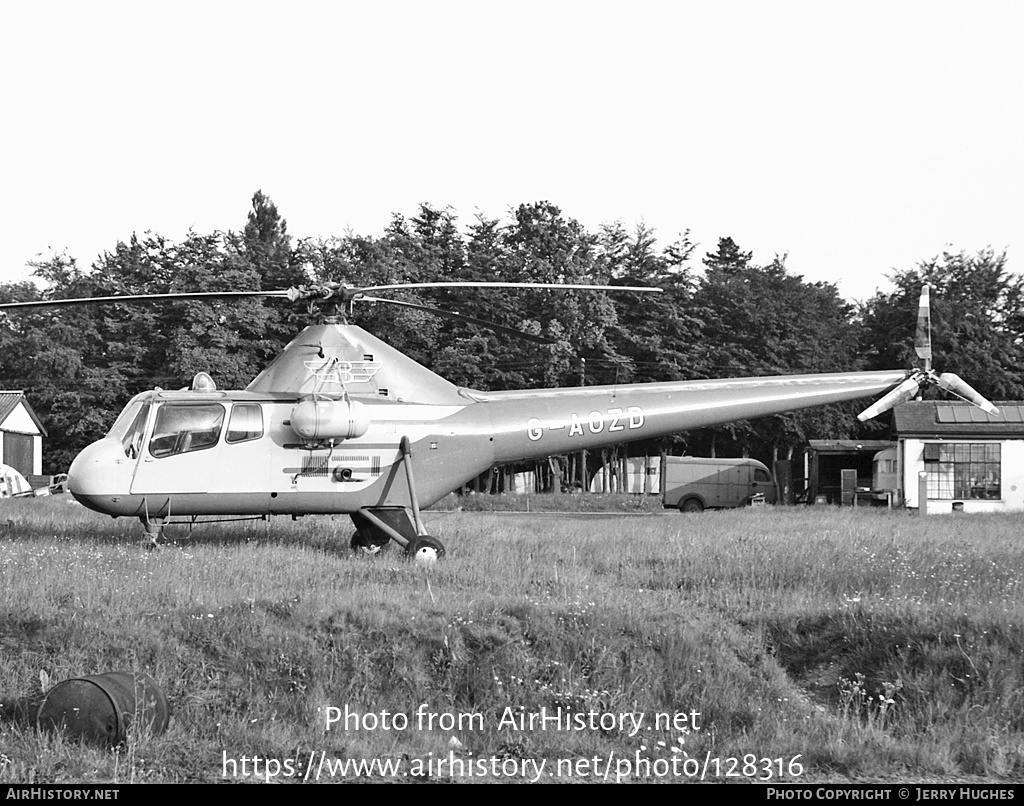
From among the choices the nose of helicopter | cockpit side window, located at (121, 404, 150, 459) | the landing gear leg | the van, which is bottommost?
the van

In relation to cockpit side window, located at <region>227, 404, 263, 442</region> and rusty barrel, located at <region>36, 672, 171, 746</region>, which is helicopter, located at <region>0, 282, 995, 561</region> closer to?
cockpit side window, located at <region>227, 404, 263, 442</region>

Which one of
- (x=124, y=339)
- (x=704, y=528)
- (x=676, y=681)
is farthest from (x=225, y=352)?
(x=676, y=681)

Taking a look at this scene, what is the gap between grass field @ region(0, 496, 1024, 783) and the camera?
9.14 metres

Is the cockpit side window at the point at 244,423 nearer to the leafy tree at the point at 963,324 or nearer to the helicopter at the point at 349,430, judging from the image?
the helicopter at the point at 349,430

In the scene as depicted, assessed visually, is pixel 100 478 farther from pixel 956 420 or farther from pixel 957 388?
pixel 956 420

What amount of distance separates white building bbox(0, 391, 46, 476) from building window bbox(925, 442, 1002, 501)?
39.5m

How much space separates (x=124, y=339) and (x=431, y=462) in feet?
136

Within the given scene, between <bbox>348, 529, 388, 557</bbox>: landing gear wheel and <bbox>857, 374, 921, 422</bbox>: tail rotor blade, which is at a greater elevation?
<bbox>857, 374, 921, 422</bbox>: tail rotor blade

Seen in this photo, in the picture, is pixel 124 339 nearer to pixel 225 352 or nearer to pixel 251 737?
pixel 225 352

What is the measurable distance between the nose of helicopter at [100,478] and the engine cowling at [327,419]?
2.46m

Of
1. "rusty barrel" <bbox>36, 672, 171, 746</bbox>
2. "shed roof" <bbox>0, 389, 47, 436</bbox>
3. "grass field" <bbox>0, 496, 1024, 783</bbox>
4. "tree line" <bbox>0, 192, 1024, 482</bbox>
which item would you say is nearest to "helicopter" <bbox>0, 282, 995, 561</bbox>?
"grass field" <bbox>0, 496, 1024, 783</bbox>

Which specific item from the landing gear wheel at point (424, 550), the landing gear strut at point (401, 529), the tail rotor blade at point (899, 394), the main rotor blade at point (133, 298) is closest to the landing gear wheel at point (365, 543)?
the landing gear strut at point (401, 529)

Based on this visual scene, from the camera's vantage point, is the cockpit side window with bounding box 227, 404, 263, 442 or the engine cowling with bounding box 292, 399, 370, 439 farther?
the cockpit side window with bounding box 227, 404, 263, 442

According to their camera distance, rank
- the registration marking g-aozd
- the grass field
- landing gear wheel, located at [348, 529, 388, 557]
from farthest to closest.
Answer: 1. the registration marking g-aozd
2. landing gear wheel, located at [348, 529, 388, 557]
3. the grass field
